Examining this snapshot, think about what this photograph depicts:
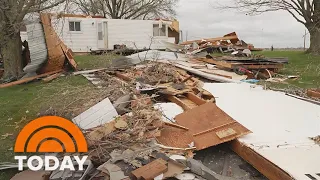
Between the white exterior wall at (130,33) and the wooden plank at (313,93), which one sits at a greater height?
the white exterior wall at (130,33)

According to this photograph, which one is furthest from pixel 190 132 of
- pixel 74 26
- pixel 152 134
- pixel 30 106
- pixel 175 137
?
pixel 74 26

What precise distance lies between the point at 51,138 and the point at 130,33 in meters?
23.5

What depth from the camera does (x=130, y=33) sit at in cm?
2708

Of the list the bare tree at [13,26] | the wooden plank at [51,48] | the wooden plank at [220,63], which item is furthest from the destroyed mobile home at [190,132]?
the bare tree at [13,26]

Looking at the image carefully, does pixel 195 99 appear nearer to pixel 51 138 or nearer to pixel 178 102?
pixel 178 102

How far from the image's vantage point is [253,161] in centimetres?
351

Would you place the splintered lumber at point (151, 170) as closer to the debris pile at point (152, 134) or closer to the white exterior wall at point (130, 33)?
the debris pile at point (152, 134)

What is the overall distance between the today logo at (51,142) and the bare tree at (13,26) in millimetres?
6738

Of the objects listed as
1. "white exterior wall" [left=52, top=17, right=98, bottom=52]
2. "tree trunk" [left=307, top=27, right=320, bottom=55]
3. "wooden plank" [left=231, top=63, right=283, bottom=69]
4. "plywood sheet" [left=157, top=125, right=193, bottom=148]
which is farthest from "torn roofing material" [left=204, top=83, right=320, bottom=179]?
"white exterior wall" [left=52, top=17, right=98, bottom=52]

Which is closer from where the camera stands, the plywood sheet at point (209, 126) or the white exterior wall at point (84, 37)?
the plywood sheet at point (209, 126)

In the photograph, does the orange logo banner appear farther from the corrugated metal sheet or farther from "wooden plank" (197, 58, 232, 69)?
"wooden plank" (197, 58, 232, 69)

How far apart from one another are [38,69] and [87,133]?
317 inches

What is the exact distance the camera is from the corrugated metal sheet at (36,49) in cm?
1123

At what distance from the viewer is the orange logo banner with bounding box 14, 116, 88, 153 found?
404 centimetres
